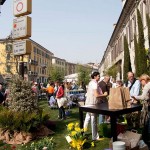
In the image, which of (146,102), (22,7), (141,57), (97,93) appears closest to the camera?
(146,102)

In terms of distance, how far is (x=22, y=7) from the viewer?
941cm

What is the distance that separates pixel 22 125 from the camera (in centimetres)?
762

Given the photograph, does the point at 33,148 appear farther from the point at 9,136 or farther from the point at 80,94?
the point at 80,94

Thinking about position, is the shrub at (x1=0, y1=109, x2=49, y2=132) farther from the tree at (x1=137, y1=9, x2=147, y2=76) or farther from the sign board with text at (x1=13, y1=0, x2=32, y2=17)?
the tree at (x1=137, y1=9, x2=147, y2=76)

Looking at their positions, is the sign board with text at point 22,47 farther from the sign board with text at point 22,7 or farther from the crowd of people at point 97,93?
the crowd of people at point 97,93

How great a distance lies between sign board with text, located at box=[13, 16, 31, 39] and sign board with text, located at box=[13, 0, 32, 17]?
20 cm

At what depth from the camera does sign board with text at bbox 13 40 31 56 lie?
918cm

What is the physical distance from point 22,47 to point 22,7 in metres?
1.47

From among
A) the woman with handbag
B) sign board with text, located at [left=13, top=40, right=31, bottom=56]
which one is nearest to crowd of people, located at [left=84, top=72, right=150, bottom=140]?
the woman with handbag

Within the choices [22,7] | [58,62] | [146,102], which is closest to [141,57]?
[22,7]

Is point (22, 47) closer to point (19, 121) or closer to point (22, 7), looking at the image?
point (22, 7)

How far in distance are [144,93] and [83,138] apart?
6.10 feet

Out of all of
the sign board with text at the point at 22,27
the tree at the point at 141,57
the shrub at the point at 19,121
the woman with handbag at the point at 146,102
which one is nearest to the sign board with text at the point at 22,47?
the sign board with text at the point at 22,27

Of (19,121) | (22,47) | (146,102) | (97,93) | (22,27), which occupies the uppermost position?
(22,27)
